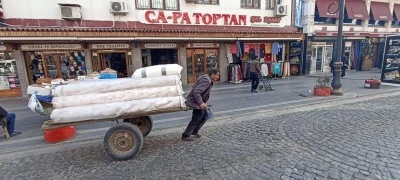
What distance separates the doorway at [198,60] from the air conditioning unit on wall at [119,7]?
3974 mm

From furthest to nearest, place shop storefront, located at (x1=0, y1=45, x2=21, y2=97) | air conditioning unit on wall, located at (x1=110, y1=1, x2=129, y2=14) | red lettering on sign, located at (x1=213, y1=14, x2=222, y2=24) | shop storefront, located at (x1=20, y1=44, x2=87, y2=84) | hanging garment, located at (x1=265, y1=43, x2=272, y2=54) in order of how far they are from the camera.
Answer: hanging garment, located at (x1=265, y1=43, x2=272, y2=54), red lettering on sign, located at (x1=213, y1=14, x2=222, y2=24), air conditioning unit on wall, located at (x1=110, y1=1, x2=129, y2=14), shop storefront, located at (x1=20, y1=44, x2=87, y2=84), shop storefront, located at (x1=0, y1=45, x2=21, y2=97)

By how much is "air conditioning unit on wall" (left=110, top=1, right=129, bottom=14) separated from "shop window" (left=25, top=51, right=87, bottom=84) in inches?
108

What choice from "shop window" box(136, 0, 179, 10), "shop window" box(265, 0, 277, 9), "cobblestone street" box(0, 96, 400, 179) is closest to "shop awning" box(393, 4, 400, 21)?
"shop window" box(265, 0, 277, 9)

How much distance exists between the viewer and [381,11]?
58.2 ft

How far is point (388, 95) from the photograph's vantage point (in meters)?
9.07

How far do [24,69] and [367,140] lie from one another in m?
13.2

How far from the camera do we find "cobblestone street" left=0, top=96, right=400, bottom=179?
349 cm

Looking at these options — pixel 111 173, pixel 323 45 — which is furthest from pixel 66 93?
pixel 323 45

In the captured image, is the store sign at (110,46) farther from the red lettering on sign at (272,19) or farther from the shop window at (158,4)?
the red lettering on sign at (272,19)

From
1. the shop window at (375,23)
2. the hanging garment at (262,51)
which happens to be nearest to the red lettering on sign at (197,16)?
the hanging garment at (262,51)

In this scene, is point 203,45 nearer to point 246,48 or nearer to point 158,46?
point 158,46

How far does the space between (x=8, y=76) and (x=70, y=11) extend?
4219 mm

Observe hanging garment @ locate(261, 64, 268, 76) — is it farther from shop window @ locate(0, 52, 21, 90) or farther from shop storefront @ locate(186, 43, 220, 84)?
shop window @ locate(0, 52, 21, 90)

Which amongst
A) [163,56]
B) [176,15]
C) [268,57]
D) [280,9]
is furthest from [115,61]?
[280,9]
